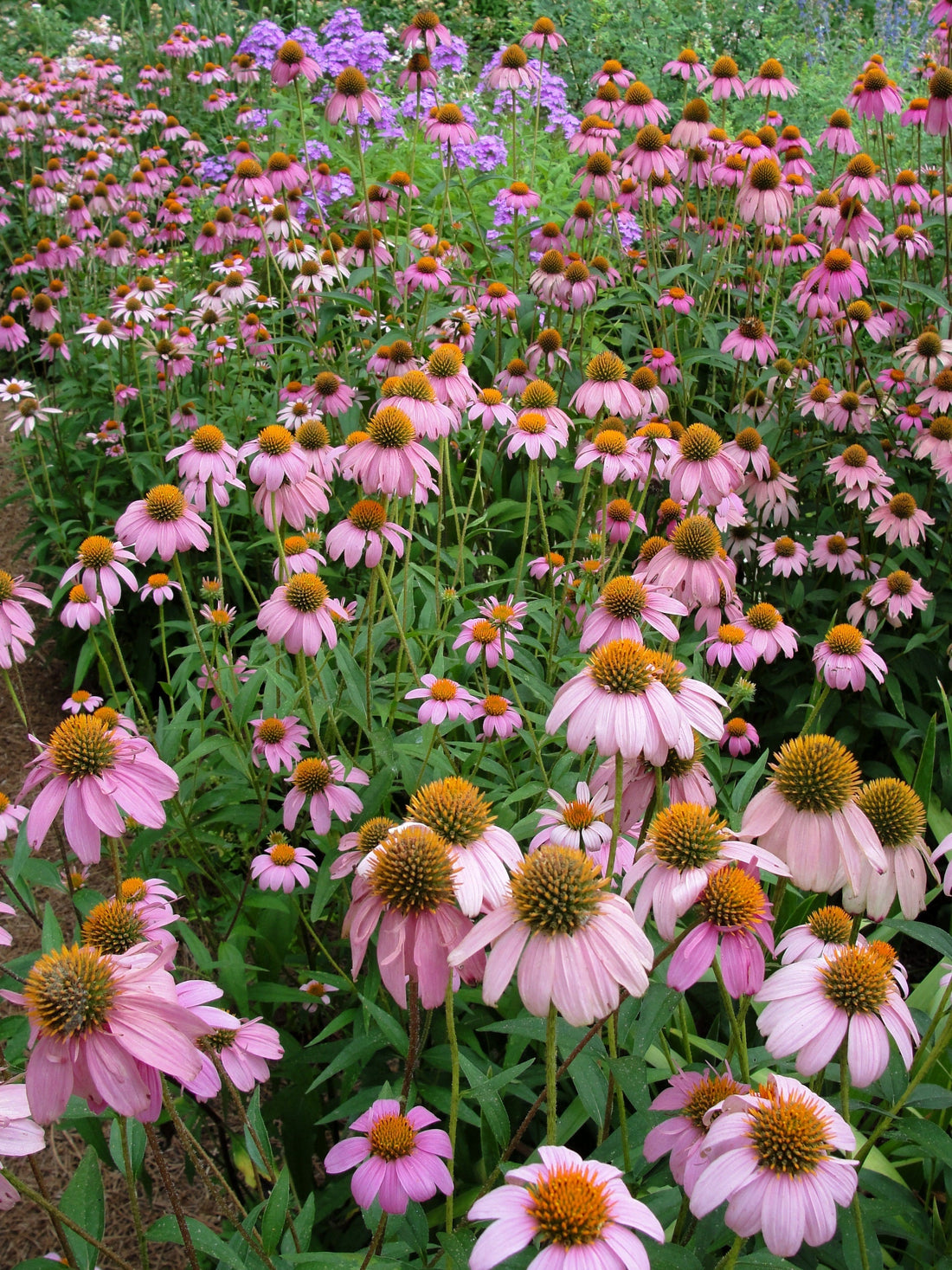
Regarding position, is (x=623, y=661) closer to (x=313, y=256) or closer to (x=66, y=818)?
(x=66, y=818)

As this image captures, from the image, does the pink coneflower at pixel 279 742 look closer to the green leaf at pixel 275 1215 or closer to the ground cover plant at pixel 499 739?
the ground cover plant at pixel 499 739

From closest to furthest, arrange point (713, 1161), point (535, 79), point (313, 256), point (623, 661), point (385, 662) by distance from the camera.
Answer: point (713, 1161)
point (623, 661)
point (385, 662)
point (313, 256)
point (535, 79)

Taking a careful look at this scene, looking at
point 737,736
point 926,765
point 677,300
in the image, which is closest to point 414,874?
point 926,765

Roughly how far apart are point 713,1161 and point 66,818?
922 mm

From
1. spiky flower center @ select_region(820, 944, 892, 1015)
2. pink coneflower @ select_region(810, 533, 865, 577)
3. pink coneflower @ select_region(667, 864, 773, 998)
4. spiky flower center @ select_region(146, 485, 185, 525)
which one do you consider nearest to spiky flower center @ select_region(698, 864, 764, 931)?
pink coneflower @ select_region(667, 864, 773, 998)

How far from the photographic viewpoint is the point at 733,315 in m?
4.79

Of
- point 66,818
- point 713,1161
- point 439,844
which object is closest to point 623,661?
point 439,844

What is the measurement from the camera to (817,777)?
1.22 meters

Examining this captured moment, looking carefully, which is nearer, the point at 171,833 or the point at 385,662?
the point at 171,833

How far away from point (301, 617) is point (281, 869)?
→ 0.55 metres

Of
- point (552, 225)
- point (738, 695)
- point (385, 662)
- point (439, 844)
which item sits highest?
point (552, 225)

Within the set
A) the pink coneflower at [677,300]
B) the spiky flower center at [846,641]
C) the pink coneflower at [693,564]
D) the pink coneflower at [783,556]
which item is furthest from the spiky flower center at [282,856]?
the pink coneflower at [677,300]

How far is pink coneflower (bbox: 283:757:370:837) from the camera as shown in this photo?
2023mm

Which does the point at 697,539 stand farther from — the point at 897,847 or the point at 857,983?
the point at 857,983
